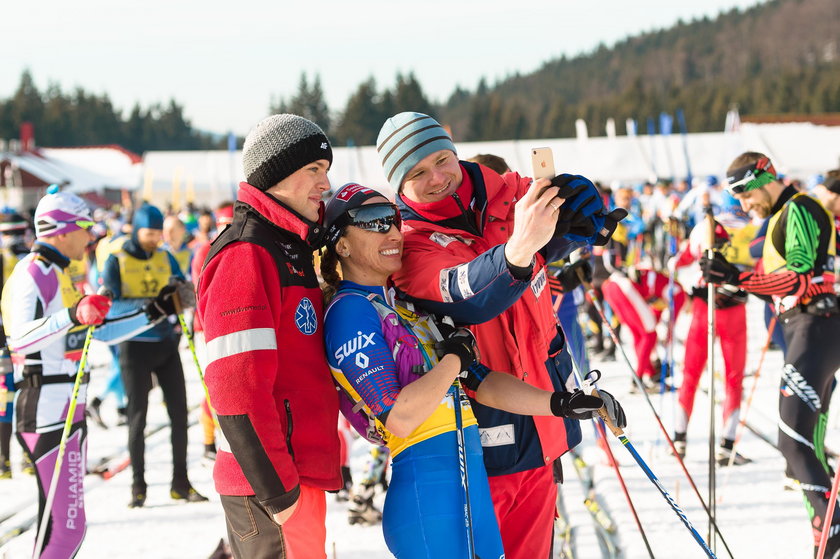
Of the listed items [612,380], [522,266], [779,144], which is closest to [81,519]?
[522,266]

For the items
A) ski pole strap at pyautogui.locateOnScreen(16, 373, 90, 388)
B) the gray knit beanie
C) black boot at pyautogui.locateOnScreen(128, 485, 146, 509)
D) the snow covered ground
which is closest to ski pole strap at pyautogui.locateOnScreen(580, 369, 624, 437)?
the gray knit beanie

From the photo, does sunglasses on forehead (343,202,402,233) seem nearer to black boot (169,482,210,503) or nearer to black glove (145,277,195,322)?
black glove (145,277,195,322)

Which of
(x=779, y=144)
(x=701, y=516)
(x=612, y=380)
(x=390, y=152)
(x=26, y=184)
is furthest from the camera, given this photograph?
(x=26, y=184)

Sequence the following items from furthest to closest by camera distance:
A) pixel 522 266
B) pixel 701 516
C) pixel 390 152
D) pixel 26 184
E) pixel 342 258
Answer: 1. pixel 26 184
2. pixel 701 516
3. pixel 390 152
4. pixel 342 258
5. pixel 522 266

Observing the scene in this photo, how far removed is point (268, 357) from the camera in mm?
2047

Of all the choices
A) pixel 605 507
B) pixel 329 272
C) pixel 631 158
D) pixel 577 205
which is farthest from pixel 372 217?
pixel 631 158

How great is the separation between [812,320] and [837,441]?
2679 millimetres

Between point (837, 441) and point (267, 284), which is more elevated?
point (267, 284)

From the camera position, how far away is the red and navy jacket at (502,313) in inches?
95.7

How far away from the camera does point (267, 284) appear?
6.95ft

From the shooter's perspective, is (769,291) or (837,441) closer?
(769,291)

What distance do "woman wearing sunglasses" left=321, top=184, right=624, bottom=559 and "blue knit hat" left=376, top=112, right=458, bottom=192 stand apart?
0.73ft

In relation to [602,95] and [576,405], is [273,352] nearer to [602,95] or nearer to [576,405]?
[576,405]

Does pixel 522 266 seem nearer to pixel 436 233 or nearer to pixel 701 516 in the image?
pixel 436 233
